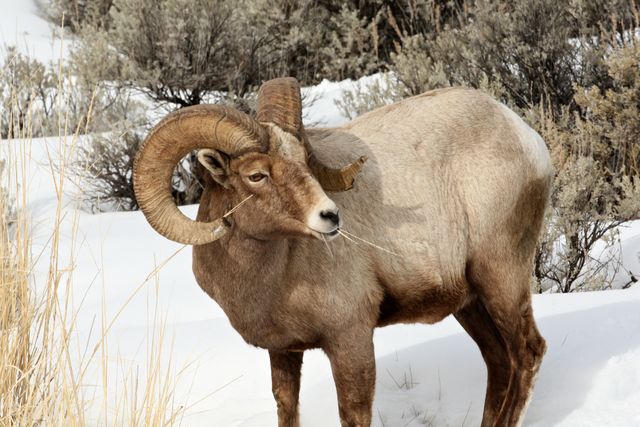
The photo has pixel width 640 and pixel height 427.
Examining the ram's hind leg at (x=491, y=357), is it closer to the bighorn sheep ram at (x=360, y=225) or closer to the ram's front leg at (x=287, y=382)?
the bighorn sheep ram at (x=360, y=225)

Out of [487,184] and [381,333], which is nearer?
[487,184]

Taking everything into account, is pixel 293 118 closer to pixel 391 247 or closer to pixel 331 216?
pixel 331 216

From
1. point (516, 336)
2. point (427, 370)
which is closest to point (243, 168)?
point (516, 336)

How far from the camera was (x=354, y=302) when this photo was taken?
3.63 metres

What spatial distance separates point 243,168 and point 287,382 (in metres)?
1.20

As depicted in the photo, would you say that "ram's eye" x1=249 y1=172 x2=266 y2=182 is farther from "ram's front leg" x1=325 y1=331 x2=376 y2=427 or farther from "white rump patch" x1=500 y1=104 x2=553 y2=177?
"white rump patch" x1=500 y1=104 x2=553 y2=177

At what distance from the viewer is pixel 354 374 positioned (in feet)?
11.9

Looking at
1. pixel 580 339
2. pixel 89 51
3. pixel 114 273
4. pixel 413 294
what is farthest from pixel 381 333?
pixel 89 51

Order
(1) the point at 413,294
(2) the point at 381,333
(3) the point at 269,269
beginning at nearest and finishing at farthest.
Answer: (3) the point at 269,269 < (1) the point at 413,294 < (2) the point at 381,333

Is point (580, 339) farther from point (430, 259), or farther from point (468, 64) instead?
point (468, 64)

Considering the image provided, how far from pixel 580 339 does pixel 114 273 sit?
4129 millimetres

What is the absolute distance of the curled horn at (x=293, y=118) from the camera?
340cm

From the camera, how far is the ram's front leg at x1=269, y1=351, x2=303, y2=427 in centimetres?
404

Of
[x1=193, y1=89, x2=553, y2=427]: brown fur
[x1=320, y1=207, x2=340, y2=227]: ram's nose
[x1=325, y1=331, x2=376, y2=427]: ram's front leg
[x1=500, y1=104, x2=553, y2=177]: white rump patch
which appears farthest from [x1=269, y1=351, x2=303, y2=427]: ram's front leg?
[x1=500, y1=104, x2=553, y2=177]: white rump patch
